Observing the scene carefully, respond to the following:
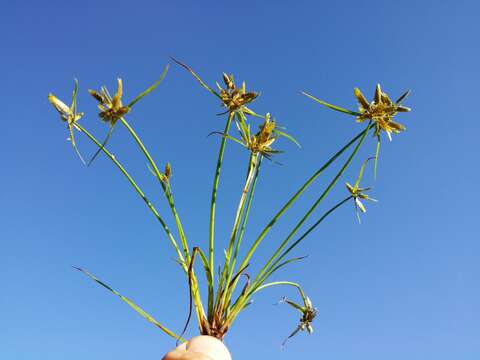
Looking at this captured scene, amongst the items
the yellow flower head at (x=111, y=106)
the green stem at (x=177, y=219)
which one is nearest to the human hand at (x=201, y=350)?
the green stem at (x=177, y=219)

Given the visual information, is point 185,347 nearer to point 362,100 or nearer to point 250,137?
point 250,137

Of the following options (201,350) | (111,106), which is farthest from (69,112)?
(201,350)

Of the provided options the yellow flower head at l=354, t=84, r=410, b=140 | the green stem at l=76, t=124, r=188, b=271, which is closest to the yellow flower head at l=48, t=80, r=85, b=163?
the green stem at l=76, t=124, r=188, b=271

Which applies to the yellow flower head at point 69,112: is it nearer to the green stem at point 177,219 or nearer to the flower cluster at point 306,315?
the green stem at point 177,219

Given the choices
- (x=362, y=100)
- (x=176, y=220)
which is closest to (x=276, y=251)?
(x=176, y=220)

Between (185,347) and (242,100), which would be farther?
(242,100)

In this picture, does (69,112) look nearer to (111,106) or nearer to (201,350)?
(111,106)

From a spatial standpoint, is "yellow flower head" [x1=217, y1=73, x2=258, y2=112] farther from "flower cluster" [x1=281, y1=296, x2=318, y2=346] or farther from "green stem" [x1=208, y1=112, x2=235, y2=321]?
"flower cluster" [x1=281, y1=296, x2=318, y2=346]
